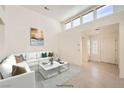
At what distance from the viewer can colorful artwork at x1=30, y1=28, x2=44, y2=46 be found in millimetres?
5094

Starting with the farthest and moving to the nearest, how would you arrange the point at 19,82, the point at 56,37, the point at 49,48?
the point at 56,37 → the point at 49,48 → the point at 19,82

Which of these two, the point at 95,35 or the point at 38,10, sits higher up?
the point at 38,10

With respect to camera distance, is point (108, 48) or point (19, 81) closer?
point (19, 81)

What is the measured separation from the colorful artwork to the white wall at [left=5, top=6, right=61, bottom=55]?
19 centimetres

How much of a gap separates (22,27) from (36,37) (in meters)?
0.93

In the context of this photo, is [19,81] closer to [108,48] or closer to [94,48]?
[108,48]

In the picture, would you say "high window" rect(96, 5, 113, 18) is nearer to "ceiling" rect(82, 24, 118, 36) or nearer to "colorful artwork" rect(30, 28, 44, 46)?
"ceiling" rect(82, 24, 118, 36)

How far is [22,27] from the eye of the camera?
4664mm

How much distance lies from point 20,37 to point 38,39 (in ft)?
3.52

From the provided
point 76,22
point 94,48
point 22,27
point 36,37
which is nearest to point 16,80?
point 22,27

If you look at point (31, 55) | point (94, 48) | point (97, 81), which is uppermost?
point (94, 48)
